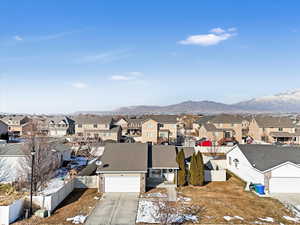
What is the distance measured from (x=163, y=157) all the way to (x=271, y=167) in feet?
32.0

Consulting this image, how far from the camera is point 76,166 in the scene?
106 ft

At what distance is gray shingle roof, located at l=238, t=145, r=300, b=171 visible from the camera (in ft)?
78.5

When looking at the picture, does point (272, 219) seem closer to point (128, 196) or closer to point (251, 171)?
point (251, 171)

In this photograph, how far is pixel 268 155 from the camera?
25703mm

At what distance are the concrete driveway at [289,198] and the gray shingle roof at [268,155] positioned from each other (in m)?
2.41

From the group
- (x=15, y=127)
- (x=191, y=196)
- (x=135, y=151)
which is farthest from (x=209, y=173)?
(x=15, y=127)

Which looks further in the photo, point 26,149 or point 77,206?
point 26,149

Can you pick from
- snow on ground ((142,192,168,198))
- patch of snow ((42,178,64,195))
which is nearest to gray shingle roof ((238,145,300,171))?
snow on ground ((142,192,168,198))

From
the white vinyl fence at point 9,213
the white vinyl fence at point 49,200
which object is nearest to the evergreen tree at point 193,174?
the white vinyl fence at point 49,200

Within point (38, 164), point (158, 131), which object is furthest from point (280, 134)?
point (38, 164)

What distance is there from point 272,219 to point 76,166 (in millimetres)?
22857

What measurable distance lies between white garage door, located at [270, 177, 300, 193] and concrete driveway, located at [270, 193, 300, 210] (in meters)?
0.49

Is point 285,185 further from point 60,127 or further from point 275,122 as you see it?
point 60,127

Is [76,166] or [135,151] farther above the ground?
[135,151]
